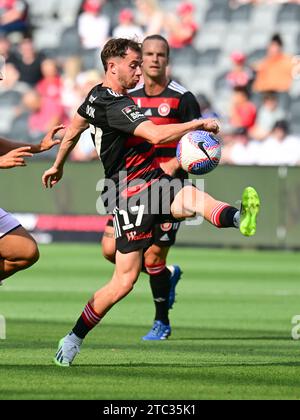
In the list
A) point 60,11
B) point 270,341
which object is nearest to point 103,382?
point 270,341

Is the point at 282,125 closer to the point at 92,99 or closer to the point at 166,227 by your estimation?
the point at 166,227

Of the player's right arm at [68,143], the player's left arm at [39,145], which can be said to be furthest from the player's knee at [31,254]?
the player's left arm at [39,145]

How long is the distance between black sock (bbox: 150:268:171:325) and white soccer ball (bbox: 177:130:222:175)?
2104 mm

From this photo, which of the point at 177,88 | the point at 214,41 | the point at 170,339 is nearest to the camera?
the point at 170,339

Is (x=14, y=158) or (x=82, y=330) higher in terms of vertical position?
(x=14, y=158)

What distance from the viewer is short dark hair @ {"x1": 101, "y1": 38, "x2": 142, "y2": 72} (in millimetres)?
9195

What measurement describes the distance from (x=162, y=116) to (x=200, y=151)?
2.27m

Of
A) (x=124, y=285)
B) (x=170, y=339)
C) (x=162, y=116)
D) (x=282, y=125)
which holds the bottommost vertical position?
(x=124, y=285)

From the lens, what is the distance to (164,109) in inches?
460

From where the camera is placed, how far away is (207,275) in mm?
17234

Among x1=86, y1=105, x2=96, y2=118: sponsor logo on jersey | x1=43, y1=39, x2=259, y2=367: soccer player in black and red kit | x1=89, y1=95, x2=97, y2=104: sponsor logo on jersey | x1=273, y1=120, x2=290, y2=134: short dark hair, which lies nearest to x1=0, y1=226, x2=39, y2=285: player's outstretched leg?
x1=43, y1=39, x2=259, y2=367: soccer player in black and red kit

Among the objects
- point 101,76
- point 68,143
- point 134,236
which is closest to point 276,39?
point 101,76

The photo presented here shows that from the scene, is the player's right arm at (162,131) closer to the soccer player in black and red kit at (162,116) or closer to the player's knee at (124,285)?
the player's knee at (124,285)
